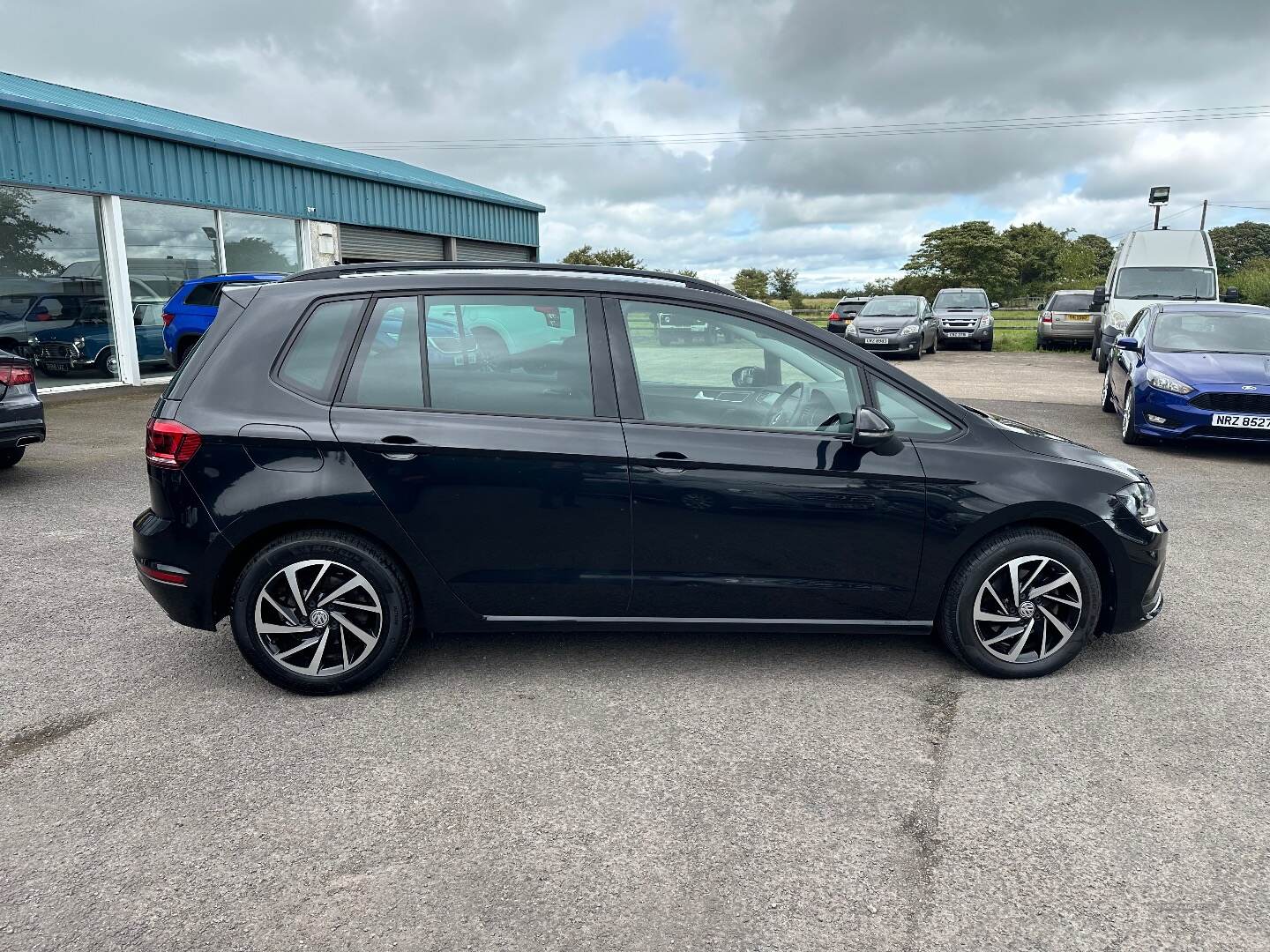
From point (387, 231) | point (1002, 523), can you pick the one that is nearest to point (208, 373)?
point (1002, 523)

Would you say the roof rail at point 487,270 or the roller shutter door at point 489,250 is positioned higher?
the roller shutter door at point 489,250

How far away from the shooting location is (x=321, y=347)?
3613 mm

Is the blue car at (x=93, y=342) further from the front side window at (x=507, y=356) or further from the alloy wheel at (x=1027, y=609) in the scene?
the alloy wheel at (x=1027, y=609)

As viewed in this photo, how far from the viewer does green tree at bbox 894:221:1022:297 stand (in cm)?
7681

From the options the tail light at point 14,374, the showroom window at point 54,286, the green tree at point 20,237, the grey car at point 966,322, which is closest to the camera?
the tail light at point 14,374

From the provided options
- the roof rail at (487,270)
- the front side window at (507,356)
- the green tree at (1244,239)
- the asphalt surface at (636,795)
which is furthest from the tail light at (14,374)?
the green tree at (1244,239)

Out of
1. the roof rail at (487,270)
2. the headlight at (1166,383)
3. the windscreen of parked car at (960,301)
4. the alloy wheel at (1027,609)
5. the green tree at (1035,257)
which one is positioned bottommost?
the alloy wheel at (1027,609)

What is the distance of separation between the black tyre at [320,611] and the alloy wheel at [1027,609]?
2.36 meters

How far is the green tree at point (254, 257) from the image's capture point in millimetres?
17562

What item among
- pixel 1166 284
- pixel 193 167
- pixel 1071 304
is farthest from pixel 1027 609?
pixel 1071 304

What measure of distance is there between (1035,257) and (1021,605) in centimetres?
8820

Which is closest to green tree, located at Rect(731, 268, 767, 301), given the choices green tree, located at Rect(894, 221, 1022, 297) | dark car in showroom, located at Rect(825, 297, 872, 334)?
green tree, located at Rect(894, 221, 1022, 297)

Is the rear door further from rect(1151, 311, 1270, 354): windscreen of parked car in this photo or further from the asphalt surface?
rect(1151, 311, 1270, 354): windscreen of parked car

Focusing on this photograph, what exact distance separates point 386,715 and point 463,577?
1.94 feet
